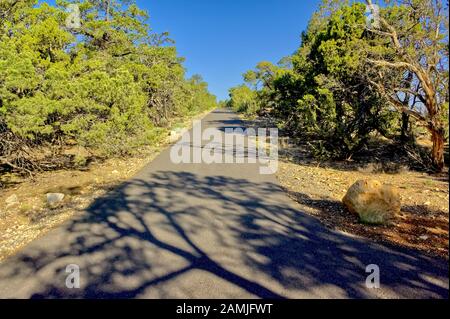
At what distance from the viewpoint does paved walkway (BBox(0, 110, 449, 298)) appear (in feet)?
11.1

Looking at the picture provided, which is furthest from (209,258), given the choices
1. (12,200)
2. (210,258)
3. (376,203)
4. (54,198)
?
(12,200)

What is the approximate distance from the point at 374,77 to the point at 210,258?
331 inches

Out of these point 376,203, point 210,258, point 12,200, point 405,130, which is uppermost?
point 405,130

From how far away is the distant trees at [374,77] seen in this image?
7883 mm

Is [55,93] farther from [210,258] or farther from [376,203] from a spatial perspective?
[376,203]

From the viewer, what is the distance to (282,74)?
18.1 metres

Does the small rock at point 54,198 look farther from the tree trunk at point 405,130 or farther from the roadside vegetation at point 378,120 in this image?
the tree trunk at point 405,130

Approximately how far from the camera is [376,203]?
16.8ft

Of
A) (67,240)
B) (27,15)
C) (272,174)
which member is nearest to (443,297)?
(67,240)

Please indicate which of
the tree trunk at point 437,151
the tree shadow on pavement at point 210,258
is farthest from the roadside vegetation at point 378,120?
the tree shadow on pavement at point 210,258

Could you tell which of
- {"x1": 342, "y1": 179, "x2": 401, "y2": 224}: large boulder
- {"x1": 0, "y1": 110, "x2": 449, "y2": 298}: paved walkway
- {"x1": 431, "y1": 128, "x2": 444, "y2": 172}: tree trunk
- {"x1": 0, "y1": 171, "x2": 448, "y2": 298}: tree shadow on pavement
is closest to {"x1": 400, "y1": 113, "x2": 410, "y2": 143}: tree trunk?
{"x1": 431, "y1": 128, "x2": 444, "y2": 172}: tree trunk

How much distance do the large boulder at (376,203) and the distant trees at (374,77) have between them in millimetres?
3199

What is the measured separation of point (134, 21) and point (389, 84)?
1224 cm

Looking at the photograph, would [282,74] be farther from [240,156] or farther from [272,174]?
[272,174]
